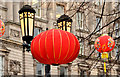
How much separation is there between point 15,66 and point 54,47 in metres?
15.7

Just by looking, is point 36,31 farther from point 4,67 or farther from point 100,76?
point 100,76

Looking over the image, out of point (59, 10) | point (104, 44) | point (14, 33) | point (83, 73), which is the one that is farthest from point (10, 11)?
point (104, 44)

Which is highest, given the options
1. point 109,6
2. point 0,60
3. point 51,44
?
point 109,6

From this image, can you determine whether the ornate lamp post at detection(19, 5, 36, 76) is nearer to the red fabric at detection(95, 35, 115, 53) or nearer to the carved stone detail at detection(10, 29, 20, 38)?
the red fabric at detection(95, 35, 115, 53)

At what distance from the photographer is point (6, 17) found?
24562mm

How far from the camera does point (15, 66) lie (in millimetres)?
24594

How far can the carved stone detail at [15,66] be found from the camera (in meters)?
24.3

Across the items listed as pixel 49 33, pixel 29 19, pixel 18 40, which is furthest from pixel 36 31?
pixel 49 33

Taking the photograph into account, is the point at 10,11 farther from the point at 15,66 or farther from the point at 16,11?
the point at 15,66

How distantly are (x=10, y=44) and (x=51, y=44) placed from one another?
15.4 m

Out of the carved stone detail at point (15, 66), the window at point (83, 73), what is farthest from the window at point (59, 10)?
the carved stone detail at point (15, 66)

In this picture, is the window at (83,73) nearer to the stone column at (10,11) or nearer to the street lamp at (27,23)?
the stone column at (10,11)

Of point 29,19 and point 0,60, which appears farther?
point 0,60

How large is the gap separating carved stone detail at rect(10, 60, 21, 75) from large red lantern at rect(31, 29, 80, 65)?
14910 millimetres
